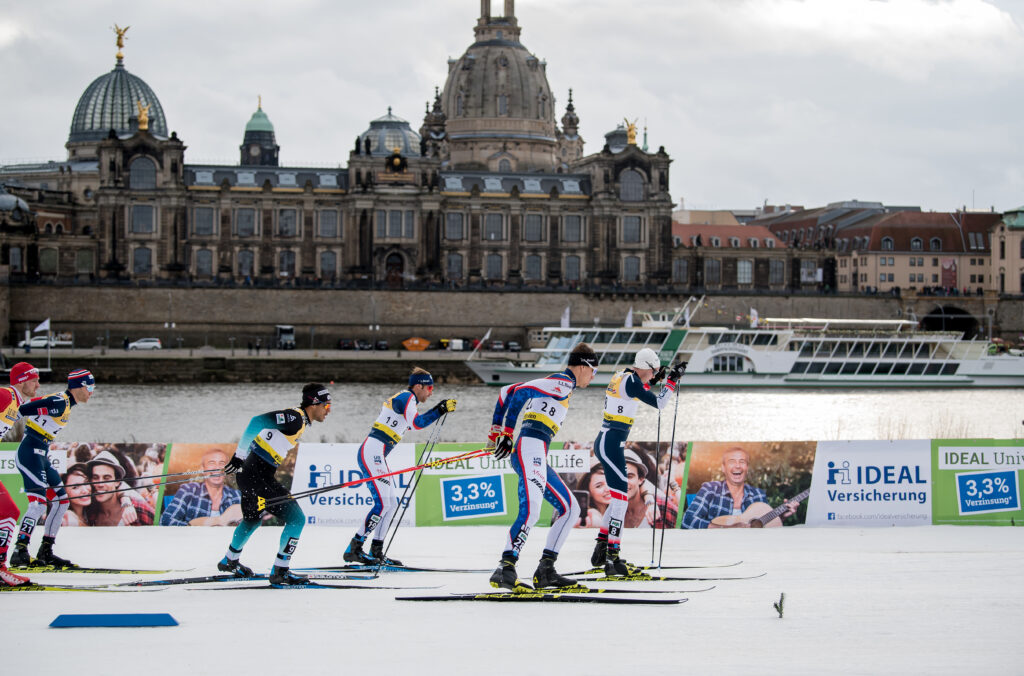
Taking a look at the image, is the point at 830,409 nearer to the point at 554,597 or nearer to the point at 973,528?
the point at 973,528

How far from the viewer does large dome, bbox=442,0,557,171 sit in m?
93.1

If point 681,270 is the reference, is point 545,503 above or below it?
below

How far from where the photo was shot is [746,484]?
625 inches

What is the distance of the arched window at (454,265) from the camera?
81.6 m

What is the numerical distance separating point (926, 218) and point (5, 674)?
9217 cm

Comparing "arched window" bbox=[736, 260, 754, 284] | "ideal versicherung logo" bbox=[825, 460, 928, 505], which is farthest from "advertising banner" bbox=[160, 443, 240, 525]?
"arched window" bbox=[736, 260, 754, 284]

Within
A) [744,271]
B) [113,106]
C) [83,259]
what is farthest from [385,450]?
[113,106]

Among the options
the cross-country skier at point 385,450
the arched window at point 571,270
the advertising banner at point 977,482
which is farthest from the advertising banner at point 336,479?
the arched window at point 571,270

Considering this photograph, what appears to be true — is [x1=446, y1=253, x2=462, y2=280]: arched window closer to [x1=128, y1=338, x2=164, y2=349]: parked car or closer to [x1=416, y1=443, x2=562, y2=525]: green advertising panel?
[x1=128, y1=338, x2=164, y2=349]: parked car

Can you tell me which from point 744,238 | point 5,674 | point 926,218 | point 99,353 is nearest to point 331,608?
point 5,674

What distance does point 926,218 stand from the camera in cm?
9381

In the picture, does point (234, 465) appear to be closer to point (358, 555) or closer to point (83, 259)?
point (358, 555)

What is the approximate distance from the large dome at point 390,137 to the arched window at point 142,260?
14.6 meters

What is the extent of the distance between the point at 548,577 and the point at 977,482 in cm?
740
